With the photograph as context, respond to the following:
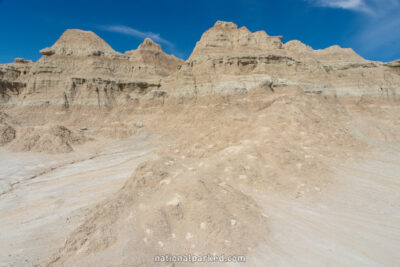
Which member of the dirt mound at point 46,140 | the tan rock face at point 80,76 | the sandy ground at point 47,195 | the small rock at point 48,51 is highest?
the small rock at point 48,51

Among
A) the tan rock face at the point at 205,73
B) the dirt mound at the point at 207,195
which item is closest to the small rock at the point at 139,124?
the tan rock face at the point at 205,73

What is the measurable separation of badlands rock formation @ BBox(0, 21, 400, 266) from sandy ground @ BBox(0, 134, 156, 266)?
0.16 feet

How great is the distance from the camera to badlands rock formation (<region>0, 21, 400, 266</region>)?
135 inches

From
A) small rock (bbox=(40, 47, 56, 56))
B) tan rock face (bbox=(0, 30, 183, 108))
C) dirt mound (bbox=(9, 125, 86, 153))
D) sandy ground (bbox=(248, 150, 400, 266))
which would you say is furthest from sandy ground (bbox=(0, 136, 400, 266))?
small rock (bbox=(40, 47, 56, 56))

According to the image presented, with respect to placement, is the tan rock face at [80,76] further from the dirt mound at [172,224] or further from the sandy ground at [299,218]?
the dirt mound at [172,224]

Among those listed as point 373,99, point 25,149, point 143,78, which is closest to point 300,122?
point 373,99

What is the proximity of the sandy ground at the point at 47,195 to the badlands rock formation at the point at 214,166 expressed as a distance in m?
0.05

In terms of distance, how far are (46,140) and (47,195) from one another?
9.58m

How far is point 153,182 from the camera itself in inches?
195

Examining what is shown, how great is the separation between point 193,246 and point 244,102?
1805 centimetres

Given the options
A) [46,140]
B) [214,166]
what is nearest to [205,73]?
[46,140]

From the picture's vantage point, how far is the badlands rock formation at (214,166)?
135 inches

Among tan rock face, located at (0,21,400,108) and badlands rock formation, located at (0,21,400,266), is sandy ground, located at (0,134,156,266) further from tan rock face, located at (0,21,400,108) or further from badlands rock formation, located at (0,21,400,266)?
tan rock face, located at (0,21,400,108)

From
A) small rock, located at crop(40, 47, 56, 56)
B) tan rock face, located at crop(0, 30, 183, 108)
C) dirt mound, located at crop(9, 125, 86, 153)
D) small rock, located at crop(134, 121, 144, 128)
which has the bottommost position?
dirt mound, located at crop(9, 125, 86, 153)
